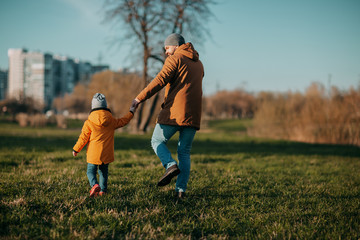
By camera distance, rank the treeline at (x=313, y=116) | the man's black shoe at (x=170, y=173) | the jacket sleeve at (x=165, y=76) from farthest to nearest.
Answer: the treeline at (x=313, y=116) < the jacket sleeve at (x=165, y=76) < the man's black shoe at (x=170, y=173)

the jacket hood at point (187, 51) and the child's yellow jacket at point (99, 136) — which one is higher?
the jacket hood at point (187, 51)

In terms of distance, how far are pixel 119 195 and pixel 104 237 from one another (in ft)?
3.82

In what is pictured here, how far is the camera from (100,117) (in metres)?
3.45

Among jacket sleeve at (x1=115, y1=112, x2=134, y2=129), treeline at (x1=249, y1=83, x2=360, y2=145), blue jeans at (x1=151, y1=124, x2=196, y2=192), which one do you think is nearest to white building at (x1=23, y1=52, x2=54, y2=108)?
treeline at (x1=249, y1=83, x2=360, y2=145)

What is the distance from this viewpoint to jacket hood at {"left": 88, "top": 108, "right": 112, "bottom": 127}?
3.44m

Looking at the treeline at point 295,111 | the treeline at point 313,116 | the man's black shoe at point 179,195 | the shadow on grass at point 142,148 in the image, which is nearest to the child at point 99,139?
the man's black shoe at point 179,195

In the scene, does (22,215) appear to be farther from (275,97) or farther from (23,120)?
(23,120)

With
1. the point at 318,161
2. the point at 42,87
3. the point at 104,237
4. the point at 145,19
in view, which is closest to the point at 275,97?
the point at 145,19

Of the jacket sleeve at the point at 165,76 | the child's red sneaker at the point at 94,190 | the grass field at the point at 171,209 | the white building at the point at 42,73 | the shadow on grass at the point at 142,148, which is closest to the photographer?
the grass field at the point at 171,209

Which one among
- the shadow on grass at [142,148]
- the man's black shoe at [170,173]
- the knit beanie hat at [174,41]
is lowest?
the shadow on grass at [142,148]

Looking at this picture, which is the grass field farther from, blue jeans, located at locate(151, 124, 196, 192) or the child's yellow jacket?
the child's yellow jacket

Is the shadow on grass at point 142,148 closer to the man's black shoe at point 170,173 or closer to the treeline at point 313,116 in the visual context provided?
the treeline at point 313,116

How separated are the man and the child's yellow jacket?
0.45 m

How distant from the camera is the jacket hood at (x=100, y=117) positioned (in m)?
3.44
